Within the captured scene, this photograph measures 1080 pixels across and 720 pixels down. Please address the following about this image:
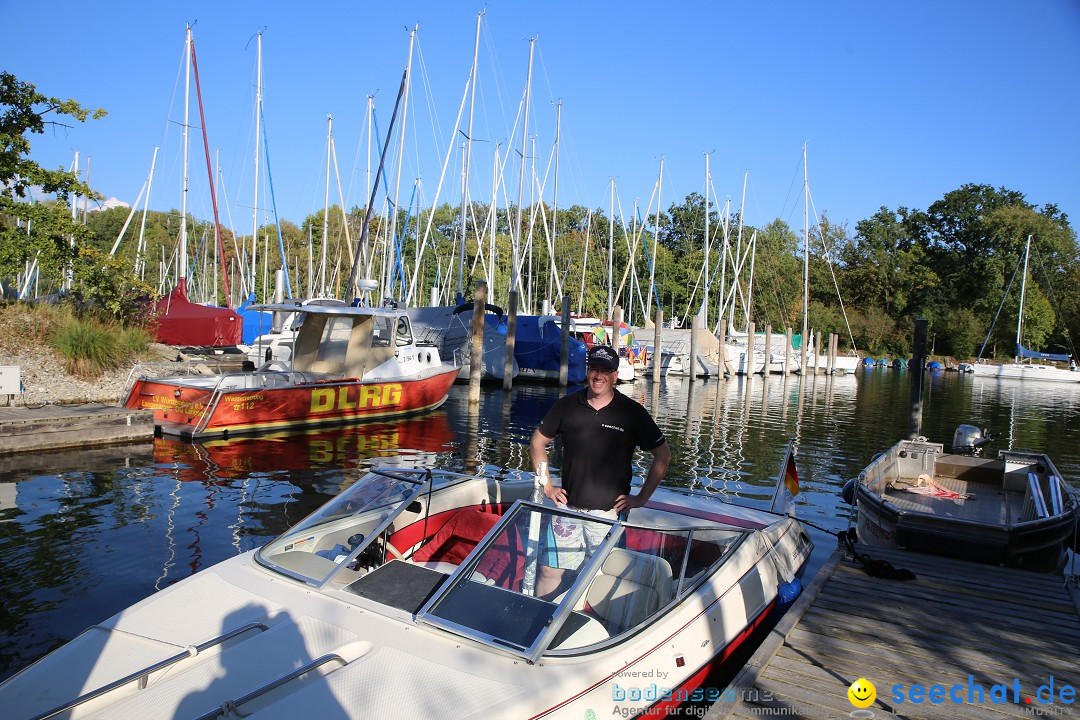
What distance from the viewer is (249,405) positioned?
15.4 metres

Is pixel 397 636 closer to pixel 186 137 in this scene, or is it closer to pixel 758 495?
pixel 758 495

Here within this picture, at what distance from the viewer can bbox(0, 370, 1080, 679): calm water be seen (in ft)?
23.6

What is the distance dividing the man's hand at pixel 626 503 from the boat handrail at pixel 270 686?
2.09 metres

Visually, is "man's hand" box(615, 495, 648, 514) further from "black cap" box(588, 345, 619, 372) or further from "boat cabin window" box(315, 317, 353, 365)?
"boat cabin window" box(315, 317, 353, 365)

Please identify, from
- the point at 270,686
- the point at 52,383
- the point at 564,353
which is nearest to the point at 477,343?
the point at 564,353

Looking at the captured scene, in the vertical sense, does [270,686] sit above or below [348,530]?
below

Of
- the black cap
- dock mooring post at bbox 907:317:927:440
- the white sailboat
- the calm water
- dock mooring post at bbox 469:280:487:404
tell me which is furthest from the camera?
the white sailboat

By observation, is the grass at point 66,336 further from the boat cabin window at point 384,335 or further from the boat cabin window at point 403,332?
the boat cabin window at point 403,332

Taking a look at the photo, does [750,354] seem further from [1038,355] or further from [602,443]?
[602,443]

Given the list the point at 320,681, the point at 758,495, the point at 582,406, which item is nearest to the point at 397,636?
the point at 320,681

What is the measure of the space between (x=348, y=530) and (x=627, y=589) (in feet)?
6.58

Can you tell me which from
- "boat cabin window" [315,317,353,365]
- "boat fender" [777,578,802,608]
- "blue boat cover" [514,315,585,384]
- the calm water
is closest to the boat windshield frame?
"boat fender" [777,578,802,608]

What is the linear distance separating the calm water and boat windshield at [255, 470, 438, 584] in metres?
2.31

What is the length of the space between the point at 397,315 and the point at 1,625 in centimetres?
1353
